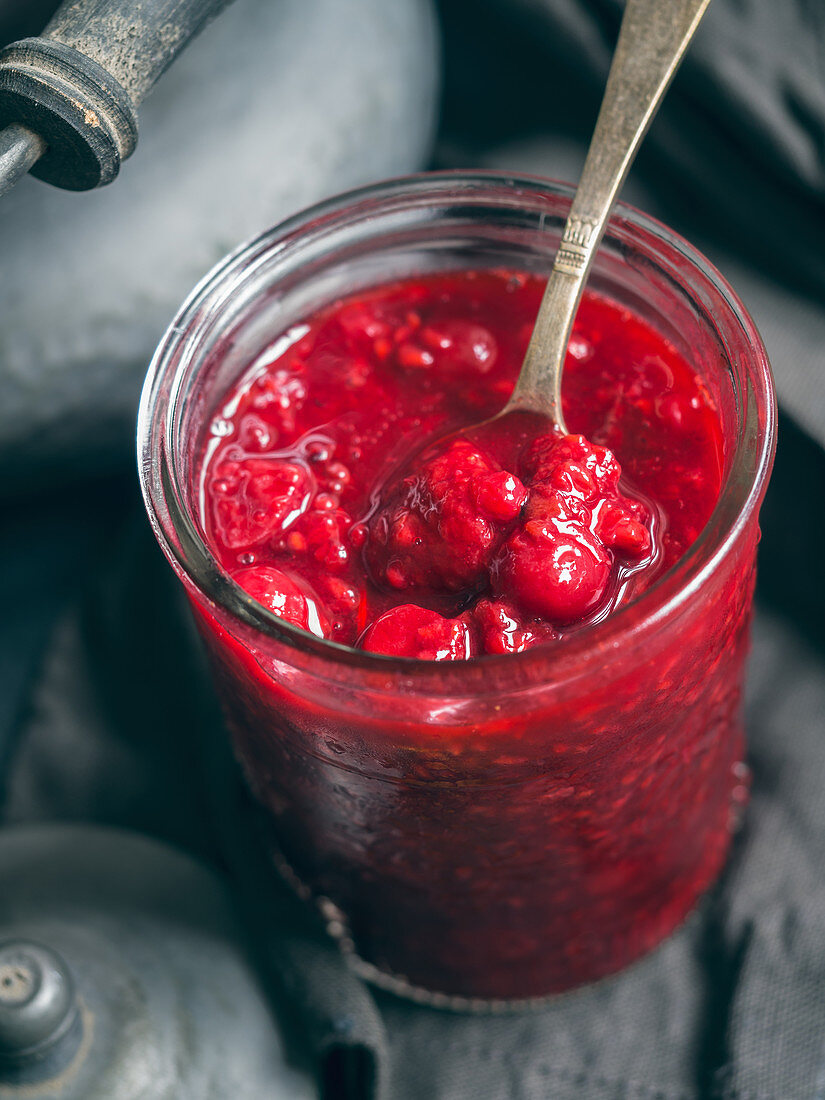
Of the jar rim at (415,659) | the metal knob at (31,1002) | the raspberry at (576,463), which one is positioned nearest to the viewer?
the jar rim at (415,659)

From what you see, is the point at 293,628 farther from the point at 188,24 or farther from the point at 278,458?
the point at 188,24

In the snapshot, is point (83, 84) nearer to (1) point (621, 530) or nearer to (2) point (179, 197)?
(2) point (179, 197)

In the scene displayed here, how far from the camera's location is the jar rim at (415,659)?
729 mm

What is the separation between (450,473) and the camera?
84 centimetres

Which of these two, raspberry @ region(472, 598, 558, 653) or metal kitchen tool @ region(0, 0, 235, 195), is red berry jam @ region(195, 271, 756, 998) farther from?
metal kitchen tool @ region(0, 0, 235, 195)

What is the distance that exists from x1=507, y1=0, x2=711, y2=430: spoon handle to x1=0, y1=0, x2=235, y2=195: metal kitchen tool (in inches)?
13.6

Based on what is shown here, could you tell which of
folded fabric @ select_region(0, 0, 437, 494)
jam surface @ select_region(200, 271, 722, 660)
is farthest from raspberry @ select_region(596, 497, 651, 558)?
folded fabric @ select_region(0, 0, 437, 494)

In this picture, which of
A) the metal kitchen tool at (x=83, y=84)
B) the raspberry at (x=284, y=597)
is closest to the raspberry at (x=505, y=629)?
the raspberry at (x=284, y=597)

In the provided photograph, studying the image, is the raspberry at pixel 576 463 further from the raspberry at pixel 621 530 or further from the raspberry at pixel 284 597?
the raspberry at pixel 284 597

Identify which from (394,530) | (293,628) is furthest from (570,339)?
(293,628)

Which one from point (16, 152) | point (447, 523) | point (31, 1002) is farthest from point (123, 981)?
point (16, 152)

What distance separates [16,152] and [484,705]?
52 cm

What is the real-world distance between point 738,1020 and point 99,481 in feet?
3.05

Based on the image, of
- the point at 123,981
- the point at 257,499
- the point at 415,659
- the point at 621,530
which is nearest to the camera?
the point at 415,659
